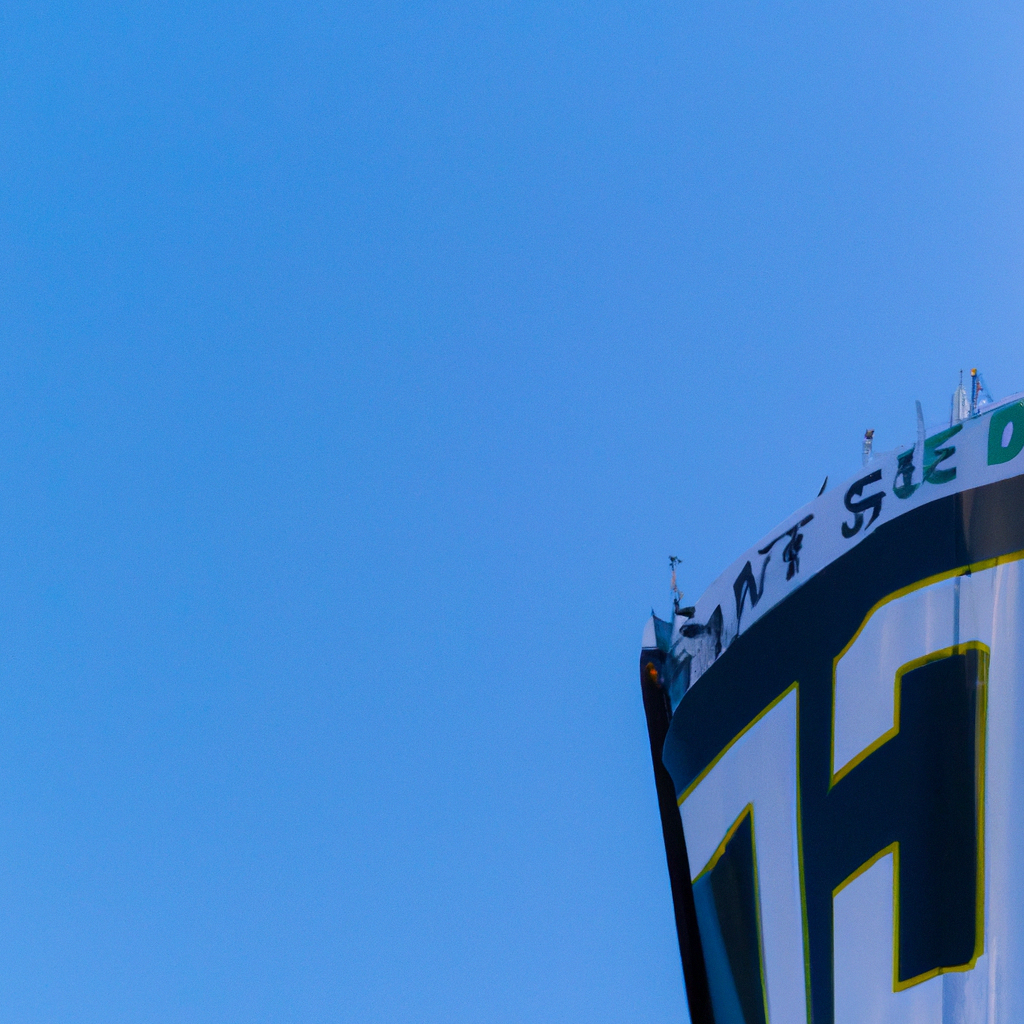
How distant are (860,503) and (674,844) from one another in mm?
4921

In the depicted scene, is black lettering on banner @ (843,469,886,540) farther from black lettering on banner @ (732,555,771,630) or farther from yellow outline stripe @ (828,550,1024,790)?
black lettering on banner @ (732,555,771,630)

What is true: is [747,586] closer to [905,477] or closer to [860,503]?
[860,503]

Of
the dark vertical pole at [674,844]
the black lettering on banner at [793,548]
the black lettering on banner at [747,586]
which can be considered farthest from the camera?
the black lettering on banner at [747,586]

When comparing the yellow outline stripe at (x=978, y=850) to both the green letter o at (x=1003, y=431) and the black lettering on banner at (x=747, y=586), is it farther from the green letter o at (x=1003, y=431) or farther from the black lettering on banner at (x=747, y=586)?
the black lettering on banner at (x=747, y=586)

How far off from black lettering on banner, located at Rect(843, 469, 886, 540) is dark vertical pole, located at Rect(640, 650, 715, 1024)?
11.0 ft

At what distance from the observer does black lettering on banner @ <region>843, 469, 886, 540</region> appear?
1234 cm

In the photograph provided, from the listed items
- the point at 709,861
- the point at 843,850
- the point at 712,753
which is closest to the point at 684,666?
the point at 712,753

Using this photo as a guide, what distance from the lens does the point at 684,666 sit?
46.6 feet

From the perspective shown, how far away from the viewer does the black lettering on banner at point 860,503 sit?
12.3m

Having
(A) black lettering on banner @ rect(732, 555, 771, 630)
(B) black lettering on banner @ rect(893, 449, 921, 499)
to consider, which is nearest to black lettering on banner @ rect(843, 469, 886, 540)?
(B) black lettering on banner @ rect(893, 449, 921, 499)

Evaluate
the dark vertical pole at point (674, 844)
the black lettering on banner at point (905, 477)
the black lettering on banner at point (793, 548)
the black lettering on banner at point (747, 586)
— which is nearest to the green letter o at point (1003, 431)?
the black lettering on banner at point (905, 477)

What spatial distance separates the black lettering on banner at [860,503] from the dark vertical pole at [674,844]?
3.36 metres

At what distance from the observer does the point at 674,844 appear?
553 inches

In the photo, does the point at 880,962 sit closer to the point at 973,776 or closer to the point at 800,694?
the point at 973,776
